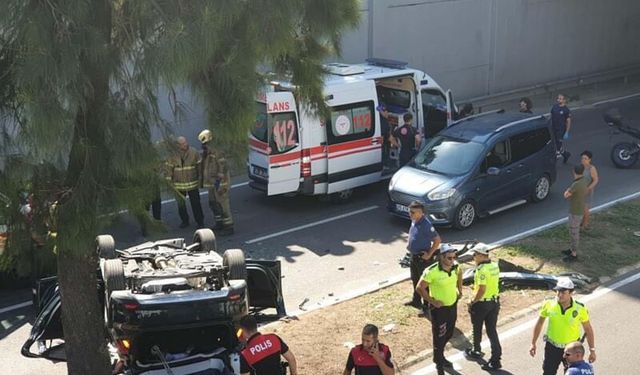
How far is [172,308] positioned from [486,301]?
12.5 feet

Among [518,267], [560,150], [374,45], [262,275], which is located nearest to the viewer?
[262,275]

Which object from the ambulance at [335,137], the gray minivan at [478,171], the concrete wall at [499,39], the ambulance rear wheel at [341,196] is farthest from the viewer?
the concrete wall at [499,39]

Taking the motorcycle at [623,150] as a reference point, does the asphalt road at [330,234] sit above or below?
below

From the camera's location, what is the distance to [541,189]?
16.2m

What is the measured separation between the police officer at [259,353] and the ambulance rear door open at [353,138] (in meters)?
7.93

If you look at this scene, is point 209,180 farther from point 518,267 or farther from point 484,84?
point 484,84

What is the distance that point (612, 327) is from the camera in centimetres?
1076

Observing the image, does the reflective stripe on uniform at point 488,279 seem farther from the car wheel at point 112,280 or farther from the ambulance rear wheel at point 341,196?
the ambulance rear wheel at point 341,196

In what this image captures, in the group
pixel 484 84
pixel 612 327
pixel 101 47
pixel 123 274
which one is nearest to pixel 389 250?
pixel 612 327

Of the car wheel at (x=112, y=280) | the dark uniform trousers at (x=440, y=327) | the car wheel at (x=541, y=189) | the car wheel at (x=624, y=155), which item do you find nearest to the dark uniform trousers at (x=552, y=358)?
the dark uniform trousers at (x=440, y=327)

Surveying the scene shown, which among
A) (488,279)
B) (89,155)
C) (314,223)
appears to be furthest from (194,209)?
(89,155)

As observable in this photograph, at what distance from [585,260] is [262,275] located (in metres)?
5.78

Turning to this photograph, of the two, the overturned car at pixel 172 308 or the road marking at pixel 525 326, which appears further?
the road marking at pixel 525 326

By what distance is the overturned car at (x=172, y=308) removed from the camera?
7.62 metres
